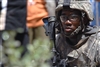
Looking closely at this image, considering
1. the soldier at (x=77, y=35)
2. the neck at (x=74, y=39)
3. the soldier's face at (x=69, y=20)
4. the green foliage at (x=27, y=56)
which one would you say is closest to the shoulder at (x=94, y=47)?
the soldier at (x=77, y=35)

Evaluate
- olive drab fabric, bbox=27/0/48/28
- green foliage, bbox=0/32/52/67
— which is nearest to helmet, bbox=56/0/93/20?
green foliage, bbox=0/32/52/67

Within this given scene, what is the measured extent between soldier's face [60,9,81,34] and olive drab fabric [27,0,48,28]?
184 centimetres

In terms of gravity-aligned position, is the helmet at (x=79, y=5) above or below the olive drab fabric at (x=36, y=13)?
above

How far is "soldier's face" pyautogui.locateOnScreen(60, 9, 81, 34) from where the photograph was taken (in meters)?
3.32

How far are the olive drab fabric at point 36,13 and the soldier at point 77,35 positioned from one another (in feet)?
5.43

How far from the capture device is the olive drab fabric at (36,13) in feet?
16.9

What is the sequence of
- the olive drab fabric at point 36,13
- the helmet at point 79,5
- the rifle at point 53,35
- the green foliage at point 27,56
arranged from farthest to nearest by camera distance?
the olive drab fabric at point 36,13 → the rifle at point 53,35 → the helmet at point 79,5 → the green foliage at point 27,56

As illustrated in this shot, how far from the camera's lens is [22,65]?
149 centimetres

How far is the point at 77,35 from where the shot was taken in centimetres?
346

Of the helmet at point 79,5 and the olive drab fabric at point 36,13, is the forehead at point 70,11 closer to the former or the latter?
the helmet at point 79,5

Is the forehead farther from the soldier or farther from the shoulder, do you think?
the shoulder

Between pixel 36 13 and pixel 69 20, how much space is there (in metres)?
1.90

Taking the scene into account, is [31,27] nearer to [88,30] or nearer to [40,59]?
[88,30]

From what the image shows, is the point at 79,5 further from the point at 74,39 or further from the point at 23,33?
the point at 23,33
